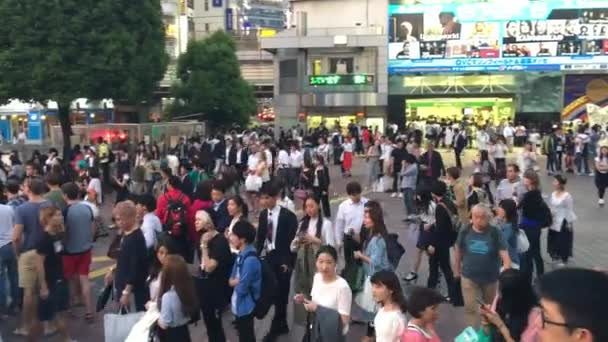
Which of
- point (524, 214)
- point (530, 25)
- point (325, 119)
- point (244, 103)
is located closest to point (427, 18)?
point (530, 25)

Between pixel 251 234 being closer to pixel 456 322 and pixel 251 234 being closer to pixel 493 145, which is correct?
pixel 456 322

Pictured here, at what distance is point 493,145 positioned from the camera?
19.0 metres

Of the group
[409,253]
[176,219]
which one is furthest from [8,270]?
[409,253]

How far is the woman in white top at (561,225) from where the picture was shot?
365 inches

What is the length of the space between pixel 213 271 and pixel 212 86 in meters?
31.7

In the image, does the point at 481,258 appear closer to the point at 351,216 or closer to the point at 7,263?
the point at 351,216

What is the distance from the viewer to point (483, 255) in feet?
19.4

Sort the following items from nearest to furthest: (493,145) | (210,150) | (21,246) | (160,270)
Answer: (160,270)
(21,246)
(493,145)
(210,150)

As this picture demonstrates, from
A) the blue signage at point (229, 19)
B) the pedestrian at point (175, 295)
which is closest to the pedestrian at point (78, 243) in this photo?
the pedestrian at point (175, 295)

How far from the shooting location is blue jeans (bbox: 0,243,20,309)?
23.6ft

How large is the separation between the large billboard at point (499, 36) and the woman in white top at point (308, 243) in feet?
107

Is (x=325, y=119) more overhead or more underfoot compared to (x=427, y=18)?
more underfoot

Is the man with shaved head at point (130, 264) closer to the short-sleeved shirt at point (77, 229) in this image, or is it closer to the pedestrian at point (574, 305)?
the short-sleeved shirt at point (77, 229)

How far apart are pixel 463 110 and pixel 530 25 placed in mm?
6078
